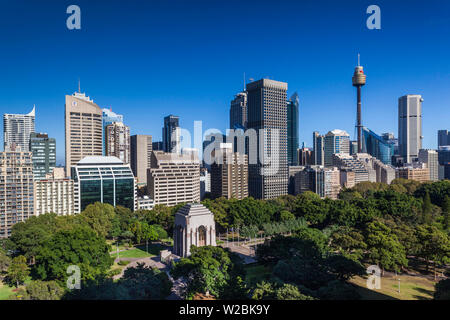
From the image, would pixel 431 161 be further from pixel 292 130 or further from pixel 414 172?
pixel 292 130

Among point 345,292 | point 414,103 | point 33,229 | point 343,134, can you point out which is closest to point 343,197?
point 345,292

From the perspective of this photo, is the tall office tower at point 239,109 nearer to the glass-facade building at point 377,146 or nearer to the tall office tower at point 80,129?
the glass-facade building at point 377,146

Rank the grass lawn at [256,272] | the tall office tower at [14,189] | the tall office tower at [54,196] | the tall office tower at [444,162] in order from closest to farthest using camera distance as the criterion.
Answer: the grass lawn at [256,272] < the tall office tower at [14,189] < the tall office tower at [54,196] < the tall office tower at [444,162]

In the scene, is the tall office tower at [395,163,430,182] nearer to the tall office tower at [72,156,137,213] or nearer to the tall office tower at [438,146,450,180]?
the tall office tower at [438,146,450,180]

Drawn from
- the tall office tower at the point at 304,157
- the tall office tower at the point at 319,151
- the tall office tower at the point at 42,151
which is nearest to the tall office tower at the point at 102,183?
the tall office tower at the point at 42,151

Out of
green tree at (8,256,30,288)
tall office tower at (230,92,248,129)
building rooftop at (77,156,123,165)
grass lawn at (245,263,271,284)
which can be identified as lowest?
grass lawn at (245,263,271,284)

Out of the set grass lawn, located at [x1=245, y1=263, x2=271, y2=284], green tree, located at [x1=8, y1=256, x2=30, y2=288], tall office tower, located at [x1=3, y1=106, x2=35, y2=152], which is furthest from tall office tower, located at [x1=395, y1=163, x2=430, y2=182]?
tall office tower, located at [x1=3, y1=106, x2=35, y2=152]
